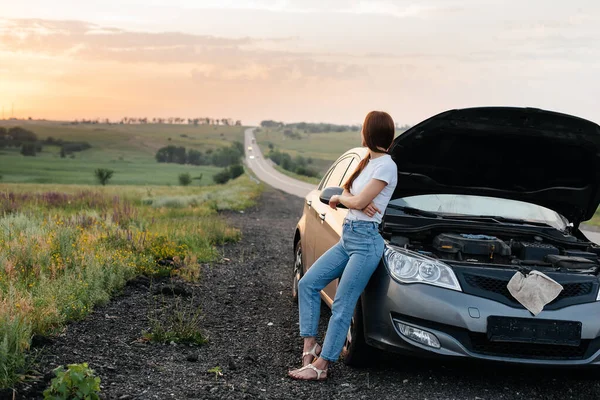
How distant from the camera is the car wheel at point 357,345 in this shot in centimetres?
575

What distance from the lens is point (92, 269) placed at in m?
8.26

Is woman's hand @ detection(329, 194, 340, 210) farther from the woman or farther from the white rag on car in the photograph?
the white rag on car

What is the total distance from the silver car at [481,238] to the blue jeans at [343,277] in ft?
0.51

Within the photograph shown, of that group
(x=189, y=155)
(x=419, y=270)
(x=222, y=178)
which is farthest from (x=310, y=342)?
(x=189, y=155)

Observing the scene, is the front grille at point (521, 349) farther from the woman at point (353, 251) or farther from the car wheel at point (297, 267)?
the car wheel at point (297, 267)

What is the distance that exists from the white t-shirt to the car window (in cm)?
163

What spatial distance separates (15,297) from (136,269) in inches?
108

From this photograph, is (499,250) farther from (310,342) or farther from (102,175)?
(102,175)

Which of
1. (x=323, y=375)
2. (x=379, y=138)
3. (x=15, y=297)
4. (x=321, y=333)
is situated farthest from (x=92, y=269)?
(x=379, y=138)

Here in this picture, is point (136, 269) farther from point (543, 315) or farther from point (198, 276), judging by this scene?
point (543, 315)

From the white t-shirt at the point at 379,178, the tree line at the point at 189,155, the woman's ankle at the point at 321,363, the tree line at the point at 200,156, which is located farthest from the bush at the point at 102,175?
the white t-shirt at the point at 379,178

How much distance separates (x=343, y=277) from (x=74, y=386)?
2.13 meters

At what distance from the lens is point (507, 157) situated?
6.75 m

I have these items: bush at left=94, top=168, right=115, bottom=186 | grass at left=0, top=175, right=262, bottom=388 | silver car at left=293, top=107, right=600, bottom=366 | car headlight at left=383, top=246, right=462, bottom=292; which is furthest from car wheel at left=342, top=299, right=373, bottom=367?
bush at left=94, top=168, right=115, bottom=186
